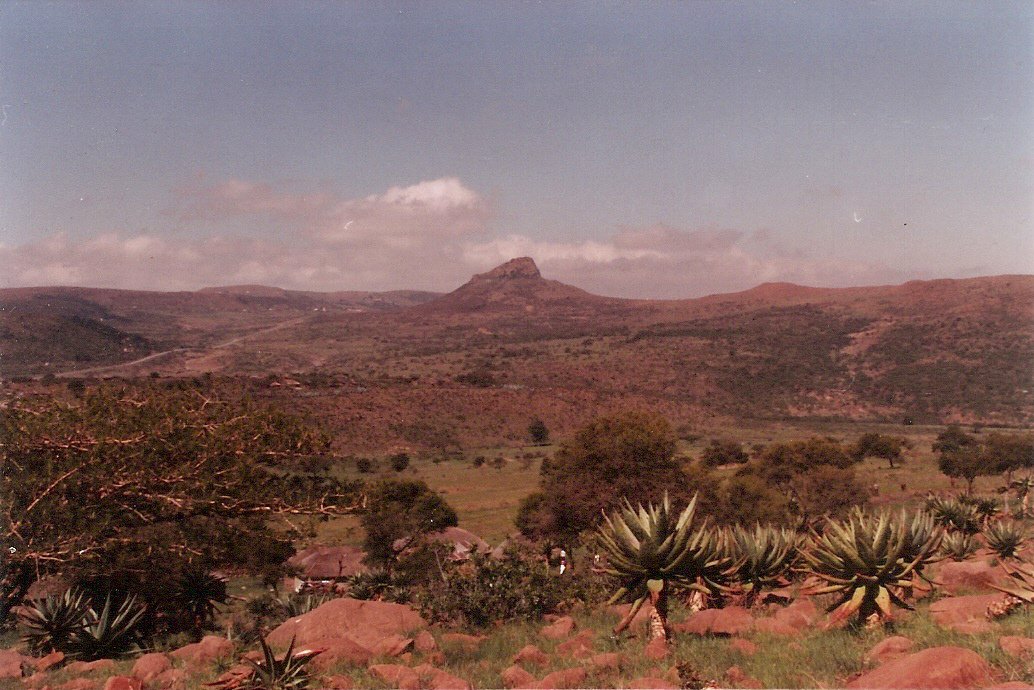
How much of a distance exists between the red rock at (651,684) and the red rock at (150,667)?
17.2 feet

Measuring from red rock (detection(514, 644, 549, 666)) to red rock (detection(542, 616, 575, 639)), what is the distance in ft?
5.31

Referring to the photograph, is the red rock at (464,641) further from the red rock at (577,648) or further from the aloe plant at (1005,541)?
the aloe plant at (1005,541)

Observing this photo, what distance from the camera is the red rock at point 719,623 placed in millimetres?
8305

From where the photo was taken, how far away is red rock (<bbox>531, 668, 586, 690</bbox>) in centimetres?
655

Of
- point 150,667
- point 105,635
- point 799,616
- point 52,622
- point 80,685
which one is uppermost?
point 799,616

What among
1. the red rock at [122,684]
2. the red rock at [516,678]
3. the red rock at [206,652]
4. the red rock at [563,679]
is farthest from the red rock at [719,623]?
the red rock at [122,684]

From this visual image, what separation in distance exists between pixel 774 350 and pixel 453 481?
5837cm

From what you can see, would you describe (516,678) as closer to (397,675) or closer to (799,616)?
(397,675)

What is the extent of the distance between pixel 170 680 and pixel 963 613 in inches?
330

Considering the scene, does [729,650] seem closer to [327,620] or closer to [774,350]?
[327,620]

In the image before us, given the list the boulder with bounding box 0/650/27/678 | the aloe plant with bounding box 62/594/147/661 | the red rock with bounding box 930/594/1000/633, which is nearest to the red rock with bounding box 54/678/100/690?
the boulder with bounding box 0/650/27/678

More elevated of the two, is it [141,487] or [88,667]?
[141,487]

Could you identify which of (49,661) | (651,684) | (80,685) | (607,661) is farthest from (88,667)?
(651,684)

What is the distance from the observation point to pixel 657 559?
717 cm
